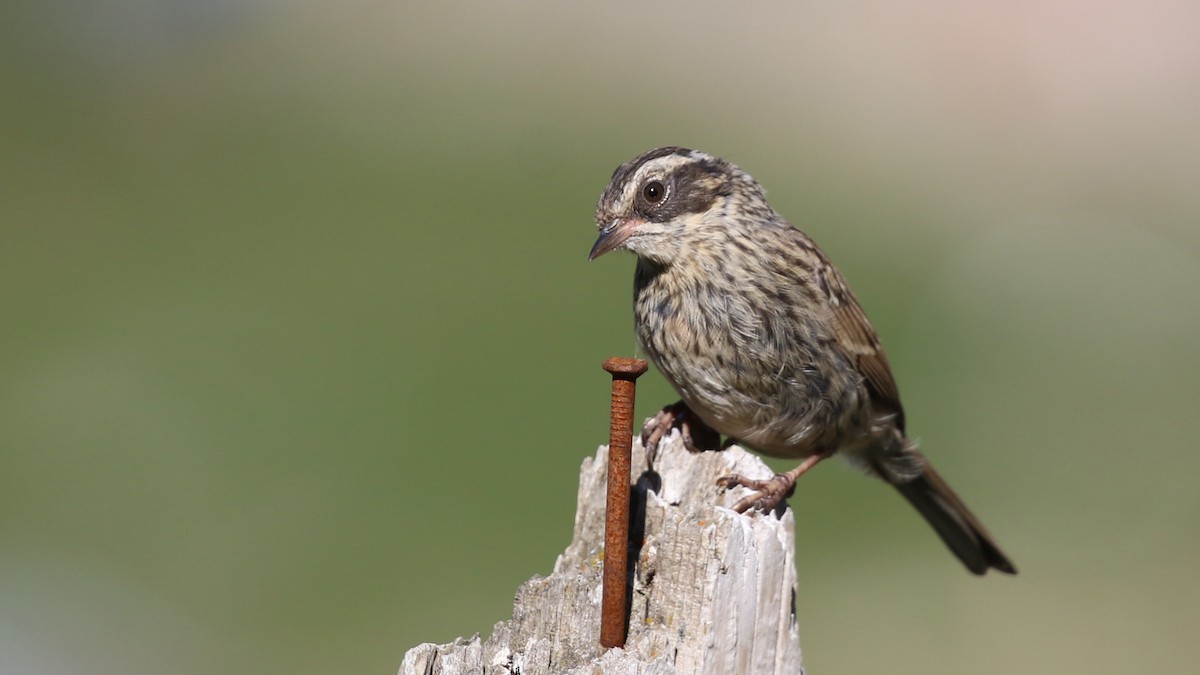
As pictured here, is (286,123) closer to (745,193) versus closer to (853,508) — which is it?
(853,508)

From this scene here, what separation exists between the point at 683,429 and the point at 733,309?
49 centimetres

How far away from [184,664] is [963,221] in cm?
877

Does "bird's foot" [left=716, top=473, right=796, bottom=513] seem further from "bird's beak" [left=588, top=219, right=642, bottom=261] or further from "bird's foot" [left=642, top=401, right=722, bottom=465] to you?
"bird's beak" [left=588, top=219, right=642, bottom=261]

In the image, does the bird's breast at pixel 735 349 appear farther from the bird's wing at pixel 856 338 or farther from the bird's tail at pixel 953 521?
the bird's tail at pixel 953 521

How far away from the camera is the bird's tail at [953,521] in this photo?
5.33 m

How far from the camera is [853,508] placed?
28.1 ft

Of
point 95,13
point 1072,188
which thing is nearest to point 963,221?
point 1072,188

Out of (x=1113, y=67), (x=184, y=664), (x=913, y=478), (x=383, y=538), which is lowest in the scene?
(x=913, y=478)

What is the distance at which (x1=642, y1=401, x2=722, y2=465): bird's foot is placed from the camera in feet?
14.2

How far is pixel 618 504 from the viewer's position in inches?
118

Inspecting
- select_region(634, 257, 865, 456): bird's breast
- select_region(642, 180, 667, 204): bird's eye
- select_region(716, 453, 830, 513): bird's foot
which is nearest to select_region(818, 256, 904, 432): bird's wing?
select_region(634, 257, 865, 456): bird's breast

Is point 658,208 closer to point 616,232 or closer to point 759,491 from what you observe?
point 616,232

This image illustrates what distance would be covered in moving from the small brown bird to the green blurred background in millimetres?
3034

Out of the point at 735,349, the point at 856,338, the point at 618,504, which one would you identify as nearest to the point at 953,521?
the point at 856,338
